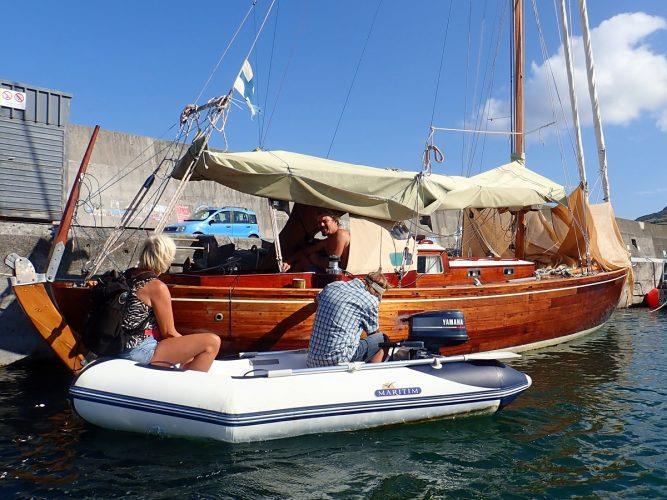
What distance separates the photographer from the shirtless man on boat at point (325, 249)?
8.42 meters

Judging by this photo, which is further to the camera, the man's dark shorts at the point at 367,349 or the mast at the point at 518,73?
the mast at the point at 518,73

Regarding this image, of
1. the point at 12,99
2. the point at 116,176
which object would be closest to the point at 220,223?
the point at 116,176

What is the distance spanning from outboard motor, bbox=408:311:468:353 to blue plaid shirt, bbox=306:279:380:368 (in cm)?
96

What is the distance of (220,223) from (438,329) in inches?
475

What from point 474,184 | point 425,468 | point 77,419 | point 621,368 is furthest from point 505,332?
point 77,419

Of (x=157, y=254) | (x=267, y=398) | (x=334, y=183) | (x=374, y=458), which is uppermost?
(x=334, y=183)

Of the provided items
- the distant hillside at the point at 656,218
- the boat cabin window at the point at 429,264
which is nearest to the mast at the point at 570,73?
the boat cabin window at the point at 429,264

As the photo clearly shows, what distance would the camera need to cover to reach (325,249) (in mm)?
8734

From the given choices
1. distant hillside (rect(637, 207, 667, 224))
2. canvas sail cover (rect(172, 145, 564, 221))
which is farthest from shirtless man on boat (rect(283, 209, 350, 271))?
distant hillside (rect(637, 207, 667, 224))

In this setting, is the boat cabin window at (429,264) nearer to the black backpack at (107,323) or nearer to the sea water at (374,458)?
the sea water at (374,458)

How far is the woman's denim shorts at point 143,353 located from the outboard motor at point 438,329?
9.96ft

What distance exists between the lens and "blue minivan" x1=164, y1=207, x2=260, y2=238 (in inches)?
664

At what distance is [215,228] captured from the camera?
17234 mm

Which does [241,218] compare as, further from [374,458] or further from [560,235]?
[374,458]
